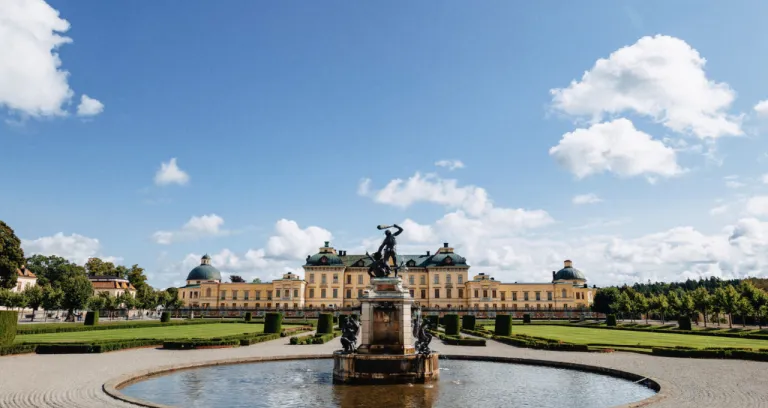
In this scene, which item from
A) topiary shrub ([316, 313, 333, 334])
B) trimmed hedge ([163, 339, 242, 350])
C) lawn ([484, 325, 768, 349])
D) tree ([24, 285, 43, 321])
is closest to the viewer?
trimmed hedge ([163, 339, 242, 350])

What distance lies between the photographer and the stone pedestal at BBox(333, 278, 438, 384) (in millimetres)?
17781

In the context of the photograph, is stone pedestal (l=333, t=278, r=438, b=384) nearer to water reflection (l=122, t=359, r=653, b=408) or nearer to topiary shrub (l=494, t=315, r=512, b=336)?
water reflection (l=122, t=359, r=653, b=408)

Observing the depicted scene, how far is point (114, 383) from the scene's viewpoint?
16547 millimetres

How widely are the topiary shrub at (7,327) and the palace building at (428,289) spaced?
74.0 meters

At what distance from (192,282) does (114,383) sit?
3890 inches

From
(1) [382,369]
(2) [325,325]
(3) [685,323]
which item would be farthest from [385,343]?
(3) [685,323]

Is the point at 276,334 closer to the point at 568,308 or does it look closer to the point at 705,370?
the point at 705,370

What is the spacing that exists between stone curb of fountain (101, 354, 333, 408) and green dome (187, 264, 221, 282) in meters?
89.9

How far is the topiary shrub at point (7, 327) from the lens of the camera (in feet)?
83.8

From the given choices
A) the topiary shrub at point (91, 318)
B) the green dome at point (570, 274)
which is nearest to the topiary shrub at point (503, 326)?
the topiary shrub at point (91, 318)

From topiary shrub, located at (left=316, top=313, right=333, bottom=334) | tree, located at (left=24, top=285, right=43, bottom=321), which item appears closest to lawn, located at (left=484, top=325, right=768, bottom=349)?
topiary shrub, located at (left=316, top=313, right=333, bottom=334)

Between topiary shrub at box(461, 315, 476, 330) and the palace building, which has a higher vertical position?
the palace building

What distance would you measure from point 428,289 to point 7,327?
80.9 metres

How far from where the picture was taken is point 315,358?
26031 millimetres
